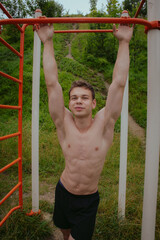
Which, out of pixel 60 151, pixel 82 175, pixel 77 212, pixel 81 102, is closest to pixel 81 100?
pixel 81 102

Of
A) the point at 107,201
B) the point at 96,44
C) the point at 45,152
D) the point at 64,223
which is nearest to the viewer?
the point at 64,223

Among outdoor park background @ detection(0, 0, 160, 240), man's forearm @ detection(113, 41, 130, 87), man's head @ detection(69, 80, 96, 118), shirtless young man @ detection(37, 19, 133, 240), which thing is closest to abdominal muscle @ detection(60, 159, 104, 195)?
shirtless young man @ detection(37, 19, 133, 240)

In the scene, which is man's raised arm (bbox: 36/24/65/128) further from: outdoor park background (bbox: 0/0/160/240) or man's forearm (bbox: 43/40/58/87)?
outdoor park background (bbox: 0/0/160/240)

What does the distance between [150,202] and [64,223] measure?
790 mm

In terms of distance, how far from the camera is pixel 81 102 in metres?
1.30

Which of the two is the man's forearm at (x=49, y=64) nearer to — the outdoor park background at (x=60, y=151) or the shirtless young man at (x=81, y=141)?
the shirtless young man at (x=81, y=141)

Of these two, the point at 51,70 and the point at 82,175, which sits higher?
the point at 51,70

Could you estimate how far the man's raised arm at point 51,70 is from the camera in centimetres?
113

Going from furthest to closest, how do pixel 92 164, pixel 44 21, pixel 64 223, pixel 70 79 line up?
pixel 70 79, pixel 64 223, pixel 92 164, pixel 44 21

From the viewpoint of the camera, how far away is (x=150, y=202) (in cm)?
104

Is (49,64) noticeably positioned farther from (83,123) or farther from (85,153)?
(85,153)

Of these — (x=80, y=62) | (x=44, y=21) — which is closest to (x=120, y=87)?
(x=44, y=21)

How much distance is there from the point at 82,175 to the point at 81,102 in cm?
55

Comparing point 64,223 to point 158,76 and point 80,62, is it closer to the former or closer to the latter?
point 158,76
